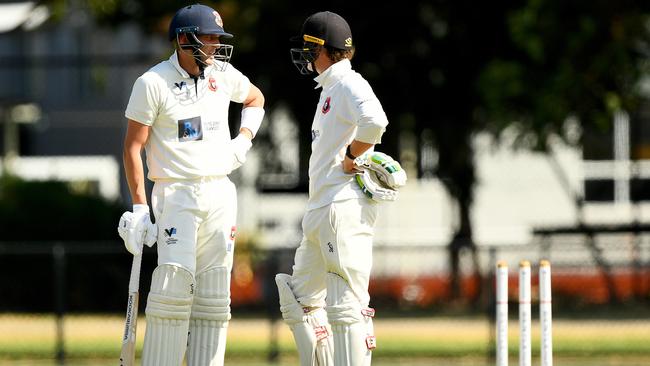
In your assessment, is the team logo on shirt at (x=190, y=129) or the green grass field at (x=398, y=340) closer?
the team logo on shirt at (x=190, y=129)

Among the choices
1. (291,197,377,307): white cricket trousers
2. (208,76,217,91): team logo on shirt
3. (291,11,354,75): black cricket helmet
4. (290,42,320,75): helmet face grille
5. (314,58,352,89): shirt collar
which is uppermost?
(291,11,354,75): black cricket helmet

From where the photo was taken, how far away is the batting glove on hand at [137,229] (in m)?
8.46

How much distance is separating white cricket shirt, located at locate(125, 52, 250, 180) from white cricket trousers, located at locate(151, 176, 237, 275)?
0.27 ft

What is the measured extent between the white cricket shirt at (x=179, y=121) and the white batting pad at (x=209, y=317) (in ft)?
2.07

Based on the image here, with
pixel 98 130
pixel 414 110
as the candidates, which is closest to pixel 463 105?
pixel 414 110

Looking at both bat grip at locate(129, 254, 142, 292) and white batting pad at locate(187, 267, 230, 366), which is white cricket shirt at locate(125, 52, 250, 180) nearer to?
bat grip at locate(129, 254, 142, 292)

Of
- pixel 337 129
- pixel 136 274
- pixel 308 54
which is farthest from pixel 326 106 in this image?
pixel 136 274

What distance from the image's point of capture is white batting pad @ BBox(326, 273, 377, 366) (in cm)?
866

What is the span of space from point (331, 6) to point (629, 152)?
7647 mm

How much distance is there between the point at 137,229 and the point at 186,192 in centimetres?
37

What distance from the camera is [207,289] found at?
8.71m

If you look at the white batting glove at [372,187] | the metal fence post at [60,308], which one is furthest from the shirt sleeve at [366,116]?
the metal fence post at [60,308]

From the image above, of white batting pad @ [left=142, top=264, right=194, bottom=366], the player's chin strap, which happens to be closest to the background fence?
white batting pad @ [left=142, top=264, right=194, bottom=366]

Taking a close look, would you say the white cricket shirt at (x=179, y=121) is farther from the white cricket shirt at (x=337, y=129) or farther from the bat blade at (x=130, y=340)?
the bat blade at (x=130, y=340)
